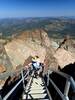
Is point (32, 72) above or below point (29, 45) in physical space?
above

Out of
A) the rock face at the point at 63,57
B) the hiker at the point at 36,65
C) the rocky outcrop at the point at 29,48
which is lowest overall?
the rock face at the point at 63,57

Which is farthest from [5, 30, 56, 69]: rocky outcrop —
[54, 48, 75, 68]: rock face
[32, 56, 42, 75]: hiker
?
[32, 56, 42, 75]: hiker

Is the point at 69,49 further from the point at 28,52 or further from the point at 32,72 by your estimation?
the point at 32,72

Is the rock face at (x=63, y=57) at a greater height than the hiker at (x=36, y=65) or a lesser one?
lesser

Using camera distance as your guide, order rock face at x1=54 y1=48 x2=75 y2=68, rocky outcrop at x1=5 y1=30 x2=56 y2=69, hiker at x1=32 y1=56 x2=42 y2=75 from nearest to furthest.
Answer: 1. hiker at x1=32 y1=56 x2=42 y2=75
2. rocky outcrop at x1=5 y1=30 x2=56 y2=69
3. rock face at x1=54 y1=48 x2=75 y2=68

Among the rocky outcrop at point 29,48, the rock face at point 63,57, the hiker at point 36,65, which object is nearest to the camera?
the hiker at point 36,65

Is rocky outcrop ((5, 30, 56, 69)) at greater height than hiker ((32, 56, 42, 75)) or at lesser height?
lesser

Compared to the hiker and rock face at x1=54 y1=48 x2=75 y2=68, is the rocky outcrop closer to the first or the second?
rock face at x1=54 y1=48 x2=75 y2=68

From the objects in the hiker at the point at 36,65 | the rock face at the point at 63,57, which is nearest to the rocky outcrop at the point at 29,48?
the rock face at the point at 63,57

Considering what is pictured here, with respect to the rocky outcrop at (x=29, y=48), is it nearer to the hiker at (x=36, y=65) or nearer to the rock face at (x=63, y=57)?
the rock face at (x=63, y=57)

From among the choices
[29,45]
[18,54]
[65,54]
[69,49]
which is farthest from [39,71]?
[69,49]

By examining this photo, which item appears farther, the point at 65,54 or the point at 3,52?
the point at 65,54
